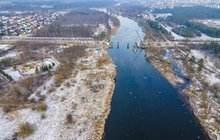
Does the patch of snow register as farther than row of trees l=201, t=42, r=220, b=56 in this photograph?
No

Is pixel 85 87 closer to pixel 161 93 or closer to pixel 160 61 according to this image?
pixel 161 93

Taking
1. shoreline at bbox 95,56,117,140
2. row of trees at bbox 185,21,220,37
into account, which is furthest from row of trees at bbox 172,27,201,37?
shoreline at bbox 95,56,117,140

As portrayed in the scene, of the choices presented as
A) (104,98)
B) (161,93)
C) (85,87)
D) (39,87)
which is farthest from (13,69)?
(161,93)

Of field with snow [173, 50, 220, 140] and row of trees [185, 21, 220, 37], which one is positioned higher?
row of trees [185, 21, 220, 37]

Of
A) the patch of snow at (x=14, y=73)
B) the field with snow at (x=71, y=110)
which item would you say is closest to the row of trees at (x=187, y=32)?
the field with snow at (x=71, y=110)

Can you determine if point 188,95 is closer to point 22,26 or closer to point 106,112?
point 106,112

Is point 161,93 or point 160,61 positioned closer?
point 161,93

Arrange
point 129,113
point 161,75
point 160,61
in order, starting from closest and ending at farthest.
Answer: point 129,113, point 161,75, point 160,61

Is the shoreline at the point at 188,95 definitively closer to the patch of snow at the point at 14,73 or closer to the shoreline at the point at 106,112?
the shoreline at the point at 106,112

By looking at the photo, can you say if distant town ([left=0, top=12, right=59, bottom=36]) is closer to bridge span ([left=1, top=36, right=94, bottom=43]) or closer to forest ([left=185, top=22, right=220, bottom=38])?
bridge span ([left=1, top=36, right=94, bottom=43])
